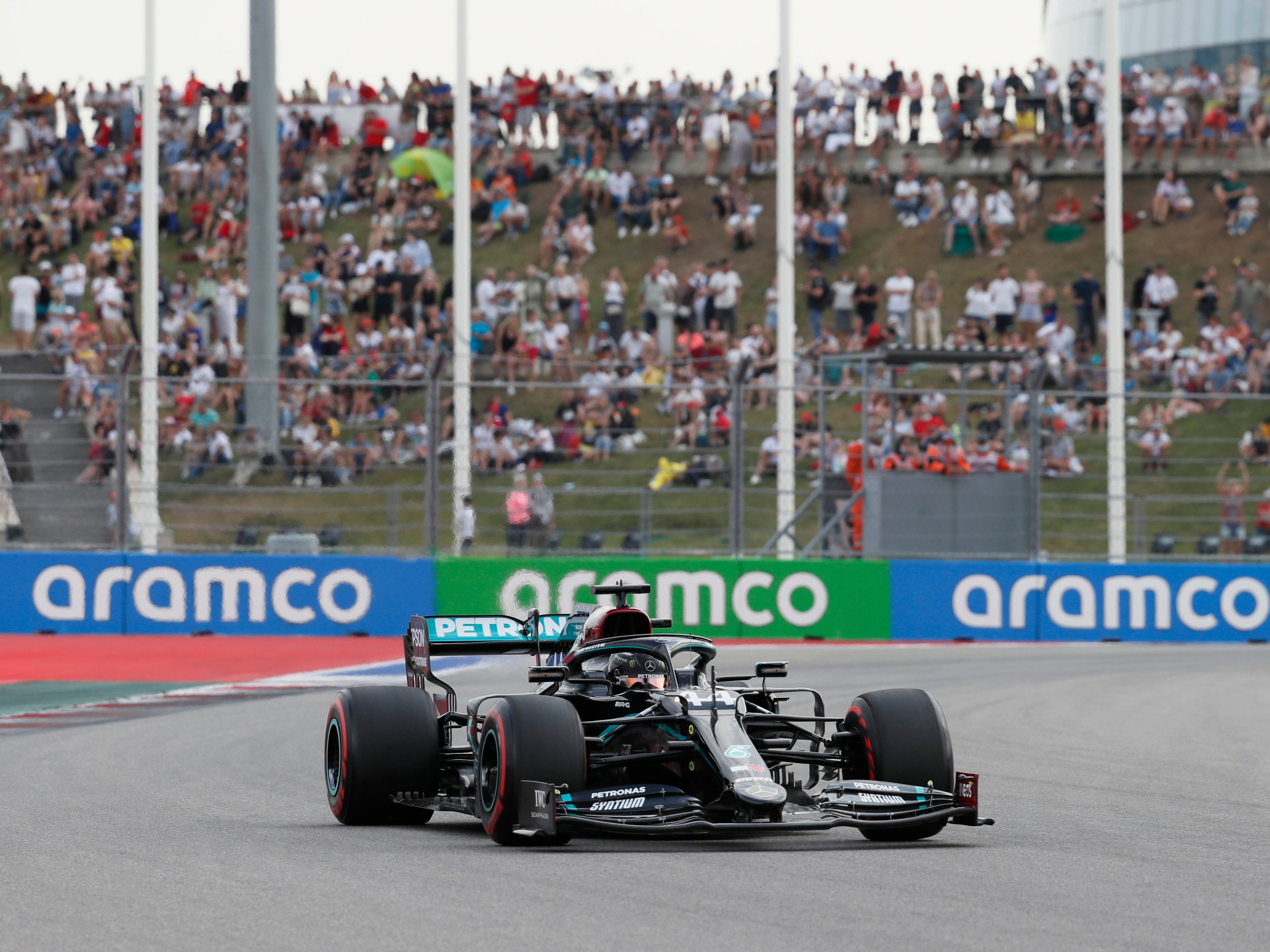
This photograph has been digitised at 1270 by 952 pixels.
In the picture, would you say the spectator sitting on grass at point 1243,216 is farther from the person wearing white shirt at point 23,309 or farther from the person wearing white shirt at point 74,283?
the person wearing white shirt at point 23,309

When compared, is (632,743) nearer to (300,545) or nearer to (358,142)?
(300,545)

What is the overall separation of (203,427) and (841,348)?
1259 cm

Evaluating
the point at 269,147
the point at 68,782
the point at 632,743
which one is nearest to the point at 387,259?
the point at 269,147

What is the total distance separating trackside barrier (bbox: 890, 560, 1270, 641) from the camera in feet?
69.7

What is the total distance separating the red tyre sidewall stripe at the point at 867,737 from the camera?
8.27 meters

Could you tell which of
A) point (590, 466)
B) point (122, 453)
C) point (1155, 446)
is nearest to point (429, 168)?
point (590, 466)

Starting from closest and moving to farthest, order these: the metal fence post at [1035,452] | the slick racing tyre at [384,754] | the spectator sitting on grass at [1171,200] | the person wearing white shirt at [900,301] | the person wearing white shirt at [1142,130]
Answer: the slick racing tyre at [384,754], the metal fence post at [1035,452], the person wearing white shirt at [900,301], the person wearing white shirt at [1142,130], the spectator sitting on grass at [1171,200]

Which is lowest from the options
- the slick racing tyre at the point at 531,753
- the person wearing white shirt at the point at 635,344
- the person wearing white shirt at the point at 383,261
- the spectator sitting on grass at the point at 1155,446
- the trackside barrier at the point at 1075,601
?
the trackside barrier at the point at 1075,601

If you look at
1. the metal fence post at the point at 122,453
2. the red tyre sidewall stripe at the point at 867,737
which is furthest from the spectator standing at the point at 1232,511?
the red tyre sidewall stripe at the point at 867,737

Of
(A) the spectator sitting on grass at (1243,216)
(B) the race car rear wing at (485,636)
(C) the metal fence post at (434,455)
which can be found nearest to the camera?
(B) the race car rear wing at (485,636)

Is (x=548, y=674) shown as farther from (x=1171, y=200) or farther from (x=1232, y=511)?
(x=1171, y=200)

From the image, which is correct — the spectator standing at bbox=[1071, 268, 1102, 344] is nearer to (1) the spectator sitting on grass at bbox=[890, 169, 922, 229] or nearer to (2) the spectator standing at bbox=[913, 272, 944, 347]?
(2) the spectator standing at bbox=[913, 272, 944, 347]

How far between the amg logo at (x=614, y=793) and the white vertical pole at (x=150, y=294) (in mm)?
14138

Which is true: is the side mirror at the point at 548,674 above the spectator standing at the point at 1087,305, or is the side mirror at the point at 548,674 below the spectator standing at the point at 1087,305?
below
